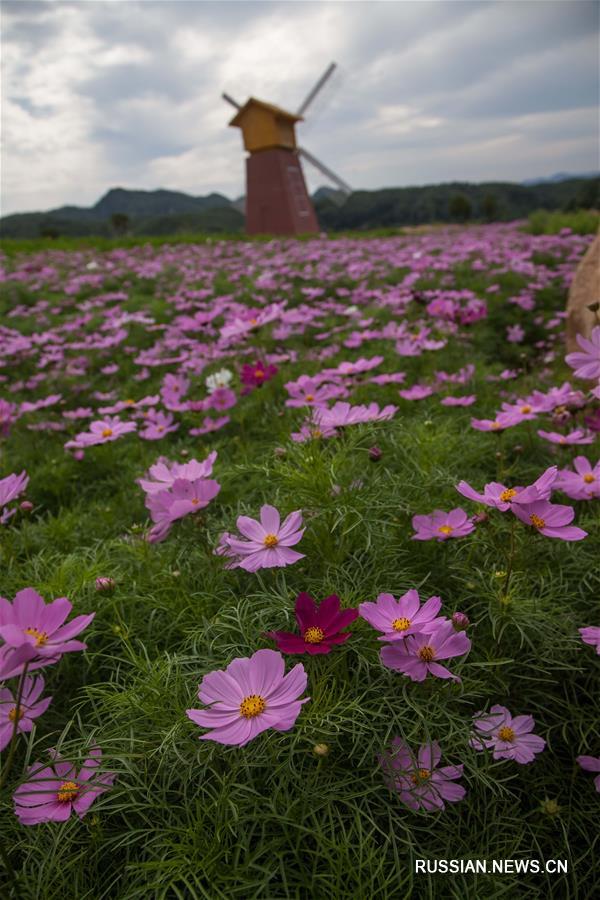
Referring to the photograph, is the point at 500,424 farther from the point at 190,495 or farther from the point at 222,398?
the point at 222,398

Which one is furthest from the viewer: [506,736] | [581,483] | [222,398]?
[222,398]

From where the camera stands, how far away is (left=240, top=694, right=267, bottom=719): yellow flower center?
2.49ft

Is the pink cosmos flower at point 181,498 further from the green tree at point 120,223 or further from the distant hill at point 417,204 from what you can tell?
the distant hill at point 417,204

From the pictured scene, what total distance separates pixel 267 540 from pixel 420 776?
1.50ft

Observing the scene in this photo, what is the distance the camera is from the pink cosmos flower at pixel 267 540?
3.44ft

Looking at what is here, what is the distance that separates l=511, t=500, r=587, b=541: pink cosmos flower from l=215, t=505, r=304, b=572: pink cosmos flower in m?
0.41

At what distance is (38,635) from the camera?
759mm

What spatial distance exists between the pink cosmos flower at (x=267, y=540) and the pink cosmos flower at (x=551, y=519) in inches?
16.2

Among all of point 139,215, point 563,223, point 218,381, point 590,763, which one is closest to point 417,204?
point 563,223

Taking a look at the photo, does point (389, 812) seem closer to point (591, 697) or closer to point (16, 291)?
point (591, 697)

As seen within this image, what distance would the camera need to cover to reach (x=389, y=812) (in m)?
0.85

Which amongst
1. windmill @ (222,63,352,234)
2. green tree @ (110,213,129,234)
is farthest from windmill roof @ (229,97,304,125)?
green tree @ (110,213,129,234)

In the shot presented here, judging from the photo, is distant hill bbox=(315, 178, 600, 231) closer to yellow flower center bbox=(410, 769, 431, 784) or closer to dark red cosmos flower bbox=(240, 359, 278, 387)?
dark red cosmos flower bbox=(240, 359, 278, 387)

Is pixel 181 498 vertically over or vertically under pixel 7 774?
over
